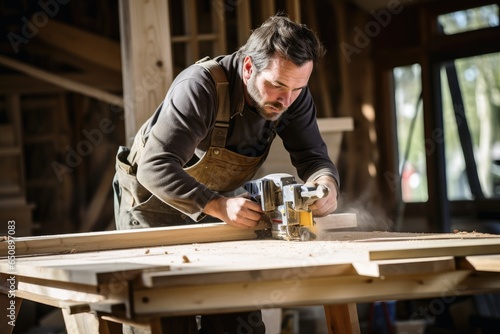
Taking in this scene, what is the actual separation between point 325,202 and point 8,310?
4.70 ft

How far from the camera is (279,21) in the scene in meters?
3.48

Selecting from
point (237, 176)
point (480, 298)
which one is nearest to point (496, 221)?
point (480, 298)

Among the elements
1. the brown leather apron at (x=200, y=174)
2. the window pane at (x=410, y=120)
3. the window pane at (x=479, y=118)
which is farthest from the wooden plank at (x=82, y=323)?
the window pane at (x=479, y=118)

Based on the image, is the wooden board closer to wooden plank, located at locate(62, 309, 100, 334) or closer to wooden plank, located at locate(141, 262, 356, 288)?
wooden plank, located at locate(62, 309, 100, 334)

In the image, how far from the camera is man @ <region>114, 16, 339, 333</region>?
3.29 m

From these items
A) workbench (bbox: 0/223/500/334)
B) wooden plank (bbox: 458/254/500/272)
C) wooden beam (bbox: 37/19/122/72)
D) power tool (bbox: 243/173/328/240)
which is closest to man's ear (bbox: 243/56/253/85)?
power tool (bbox: 243/173/328/240)

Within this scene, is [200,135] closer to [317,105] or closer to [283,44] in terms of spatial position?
[283,44]

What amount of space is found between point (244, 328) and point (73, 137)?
5423 millimetres

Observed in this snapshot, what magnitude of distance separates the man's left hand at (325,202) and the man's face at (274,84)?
15.3 inches

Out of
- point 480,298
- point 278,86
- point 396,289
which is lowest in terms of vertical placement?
point 480,298

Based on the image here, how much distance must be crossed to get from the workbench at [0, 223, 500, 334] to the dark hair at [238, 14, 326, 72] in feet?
2.94

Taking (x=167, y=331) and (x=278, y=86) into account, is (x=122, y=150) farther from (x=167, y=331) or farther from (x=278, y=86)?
(x=167, y=331)

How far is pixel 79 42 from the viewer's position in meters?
7.56

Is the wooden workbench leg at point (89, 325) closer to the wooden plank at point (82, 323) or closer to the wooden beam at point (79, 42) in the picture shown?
the wooden plank at point (82, 323)
